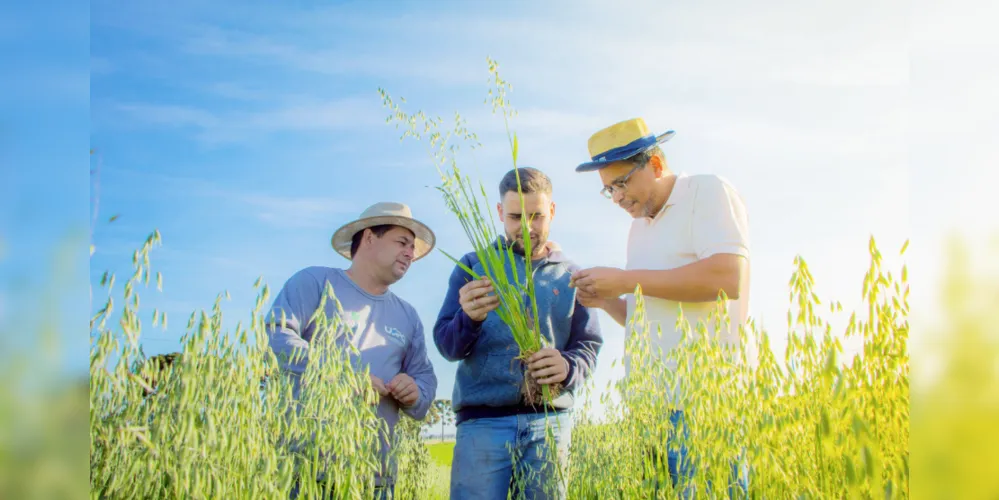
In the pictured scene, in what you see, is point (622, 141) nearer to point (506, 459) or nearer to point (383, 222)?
point (383, 222)

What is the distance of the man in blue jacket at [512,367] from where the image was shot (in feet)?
8.51

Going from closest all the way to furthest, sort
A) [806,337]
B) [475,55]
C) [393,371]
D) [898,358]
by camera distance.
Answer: [898,358], [806,337], [475,55], [393,371]

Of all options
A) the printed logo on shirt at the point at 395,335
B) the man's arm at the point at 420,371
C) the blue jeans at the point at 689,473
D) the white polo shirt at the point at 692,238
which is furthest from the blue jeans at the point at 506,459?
the blue jeans at the point at 689,473

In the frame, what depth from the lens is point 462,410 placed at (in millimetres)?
2805

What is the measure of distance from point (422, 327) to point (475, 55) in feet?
3.97

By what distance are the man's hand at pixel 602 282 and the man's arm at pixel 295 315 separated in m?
0.98

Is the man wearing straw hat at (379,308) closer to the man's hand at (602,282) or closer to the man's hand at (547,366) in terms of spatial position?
the man's hand at (547,366)

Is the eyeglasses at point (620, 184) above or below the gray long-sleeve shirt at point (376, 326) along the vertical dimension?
above

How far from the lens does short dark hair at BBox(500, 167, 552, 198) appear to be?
274 cm

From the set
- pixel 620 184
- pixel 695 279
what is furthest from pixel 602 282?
pixel 620 184

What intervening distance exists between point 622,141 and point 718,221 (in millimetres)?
470

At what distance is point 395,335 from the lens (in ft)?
9.33
